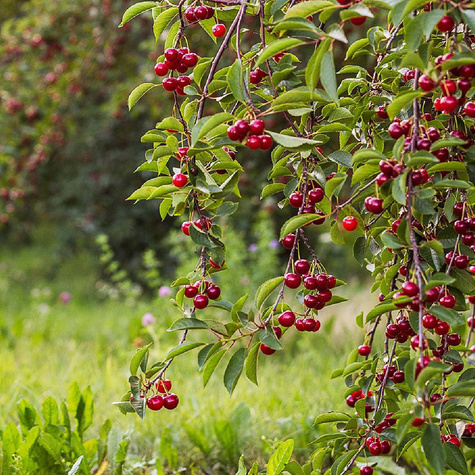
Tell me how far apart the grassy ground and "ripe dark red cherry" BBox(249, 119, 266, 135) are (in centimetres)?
78

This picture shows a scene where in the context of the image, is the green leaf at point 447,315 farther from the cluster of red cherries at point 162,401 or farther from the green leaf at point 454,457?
the cluster of red cherries at point 162,401

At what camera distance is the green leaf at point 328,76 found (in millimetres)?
769

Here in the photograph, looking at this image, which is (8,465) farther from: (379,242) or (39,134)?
(39,134)

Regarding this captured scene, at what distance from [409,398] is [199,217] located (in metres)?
0.92

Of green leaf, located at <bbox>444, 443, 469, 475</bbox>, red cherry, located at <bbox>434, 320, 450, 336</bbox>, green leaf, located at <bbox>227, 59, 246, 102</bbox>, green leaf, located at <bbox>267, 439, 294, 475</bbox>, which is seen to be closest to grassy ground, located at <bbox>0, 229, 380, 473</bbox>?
green leaf, located at <bbox>267, 439, 294, 475</bbox>

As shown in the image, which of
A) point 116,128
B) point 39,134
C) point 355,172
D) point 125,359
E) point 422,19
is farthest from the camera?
point 116,128

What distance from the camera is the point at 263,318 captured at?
1032mm

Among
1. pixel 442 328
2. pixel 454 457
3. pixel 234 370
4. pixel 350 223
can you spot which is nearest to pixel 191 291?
pixel 234 370

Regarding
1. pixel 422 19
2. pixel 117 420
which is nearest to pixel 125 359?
pixel 117 420

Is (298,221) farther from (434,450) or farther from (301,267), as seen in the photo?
(434,450)

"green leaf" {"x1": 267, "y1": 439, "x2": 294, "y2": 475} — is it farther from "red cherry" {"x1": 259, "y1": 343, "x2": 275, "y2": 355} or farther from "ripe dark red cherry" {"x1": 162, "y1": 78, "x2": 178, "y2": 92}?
"ripe dark red cherry" {"x1": 162, "y1": 78, "x2": 178, "y2": 92}

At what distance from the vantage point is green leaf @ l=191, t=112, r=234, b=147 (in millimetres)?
816

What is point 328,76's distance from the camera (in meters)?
0.78

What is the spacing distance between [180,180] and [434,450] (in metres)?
0.49
